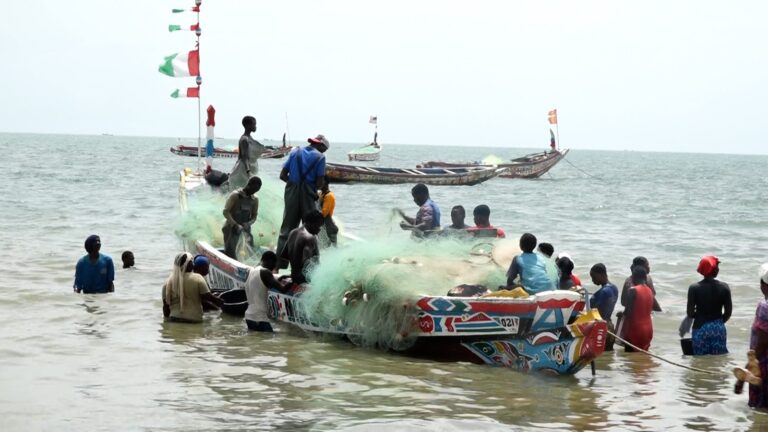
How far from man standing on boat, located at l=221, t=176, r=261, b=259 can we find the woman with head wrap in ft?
4.34

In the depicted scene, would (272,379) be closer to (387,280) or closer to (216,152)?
(387,280)

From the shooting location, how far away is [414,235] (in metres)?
11.2

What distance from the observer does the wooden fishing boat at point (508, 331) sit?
27.5ft

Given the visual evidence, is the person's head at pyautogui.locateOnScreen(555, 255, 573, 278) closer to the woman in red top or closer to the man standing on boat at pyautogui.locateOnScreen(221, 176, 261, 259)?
the woman in red top

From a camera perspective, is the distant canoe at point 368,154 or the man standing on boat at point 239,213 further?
the distant canoe at point 368,154

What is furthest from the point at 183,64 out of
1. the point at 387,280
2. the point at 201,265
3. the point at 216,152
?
the point at 216,152

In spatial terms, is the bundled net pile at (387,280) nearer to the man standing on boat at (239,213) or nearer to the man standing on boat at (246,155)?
the man standing on boat at (239,213)

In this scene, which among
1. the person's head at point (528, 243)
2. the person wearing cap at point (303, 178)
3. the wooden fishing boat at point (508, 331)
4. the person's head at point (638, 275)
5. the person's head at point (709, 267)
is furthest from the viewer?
the person wearing cap at point (303, 178)

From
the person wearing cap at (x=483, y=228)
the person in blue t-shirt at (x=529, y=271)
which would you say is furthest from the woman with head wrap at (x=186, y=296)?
the person in blue t-shirt at (x=529, y=271)

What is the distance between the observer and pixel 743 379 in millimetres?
7137

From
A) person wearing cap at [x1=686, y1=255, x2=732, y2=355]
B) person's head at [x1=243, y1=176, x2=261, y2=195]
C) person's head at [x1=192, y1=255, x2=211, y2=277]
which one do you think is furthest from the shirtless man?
person wearing cap at [x1=686, y1=255, x2=732, y2=355]

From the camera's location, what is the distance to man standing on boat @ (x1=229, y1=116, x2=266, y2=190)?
13.0 meters

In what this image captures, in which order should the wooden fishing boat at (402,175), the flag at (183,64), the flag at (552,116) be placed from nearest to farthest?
the flag at (183,64)
the wooden fishing boat at (402,175)
the flag at (552,116)

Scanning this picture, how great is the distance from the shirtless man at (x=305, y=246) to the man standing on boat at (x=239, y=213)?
1.89 metres
